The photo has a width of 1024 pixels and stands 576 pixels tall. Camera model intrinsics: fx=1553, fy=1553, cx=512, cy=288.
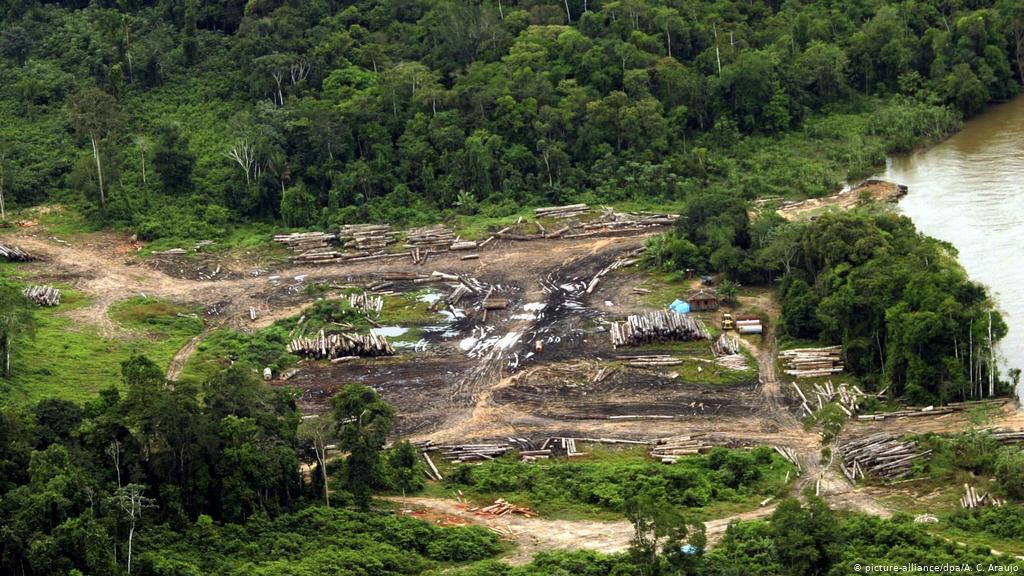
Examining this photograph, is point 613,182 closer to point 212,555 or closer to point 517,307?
point 517,307

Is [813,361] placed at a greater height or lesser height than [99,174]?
lesser

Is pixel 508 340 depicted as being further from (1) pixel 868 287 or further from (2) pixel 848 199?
(2) pixel 848 199

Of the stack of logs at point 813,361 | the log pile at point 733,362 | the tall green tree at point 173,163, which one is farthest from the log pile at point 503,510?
the tall green tree at point 173,163

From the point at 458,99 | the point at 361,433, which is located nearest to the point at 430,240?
the point at 458,99

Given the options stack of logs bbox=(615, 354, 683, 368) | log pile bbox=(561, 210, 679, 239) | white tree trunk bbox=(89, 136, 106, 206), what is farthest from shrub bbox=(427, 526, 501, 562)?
white tree trunk bbox=(89, 136, 106, 206)

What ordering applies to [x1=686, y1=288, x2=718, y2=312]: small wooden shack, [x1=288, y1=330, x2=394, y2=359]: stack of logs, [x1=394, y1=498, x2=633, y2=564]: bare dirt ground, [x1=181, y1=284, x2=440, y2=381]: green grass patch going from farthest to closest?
1. [x1=686, y1=288, x2=718, y2=312]: small wooden shack
2. [x1=288, y1=330, x2=394, y2=359]: stack of logs
3. [x1=181, y1=284, x2=440, y2=381]: green grass patch
4. [x1=394, y1=498, x2=633, y2=564]: bare dirt ground

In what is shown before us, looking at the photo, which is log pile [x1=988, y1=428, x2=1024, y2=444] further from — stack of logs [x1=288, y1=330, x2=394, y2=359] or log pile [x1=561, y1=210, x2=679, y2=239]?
log pile [x1=561, y1=210, x2=679, y2=239]
